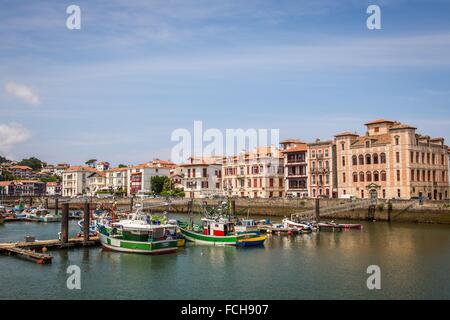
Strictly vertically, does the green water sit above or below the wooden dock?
below

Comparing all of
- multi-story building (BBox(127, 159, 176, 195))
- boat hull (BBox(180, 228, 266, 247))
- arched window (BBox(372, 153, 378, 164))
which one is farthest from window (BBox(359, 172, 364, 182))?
multi-story building (BBox(127, 159, 176, 195))

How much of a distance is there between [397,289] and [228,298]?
1021 centimetres

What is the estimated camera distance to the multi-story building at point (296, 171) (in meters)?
94.2

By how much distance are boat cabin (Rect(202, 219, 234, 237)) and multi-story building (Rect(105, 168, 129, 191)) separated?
106m

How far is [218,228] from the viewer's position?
156 feet

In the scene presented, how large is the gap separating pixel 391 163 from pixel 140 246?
168 ft

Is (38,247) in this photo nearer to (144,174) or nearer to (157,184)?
(157,184)

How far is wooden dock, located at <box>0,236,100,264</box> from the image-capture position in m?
37.4

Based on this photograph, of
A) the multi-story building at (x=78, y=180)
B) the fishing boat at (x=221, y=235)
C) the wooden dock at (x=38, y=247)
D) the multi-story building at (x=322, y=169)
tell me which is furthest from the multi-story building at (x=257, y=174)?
the multi-story building at (x=78, y=180)

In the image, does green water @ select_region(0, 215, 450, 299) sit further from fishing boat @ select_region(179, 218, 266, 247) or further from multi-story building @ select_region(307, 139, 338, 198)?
multi-story building @ select_region(307, 139, 338, 198)

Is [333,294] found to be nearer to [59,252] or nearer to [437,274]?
[437,274]
